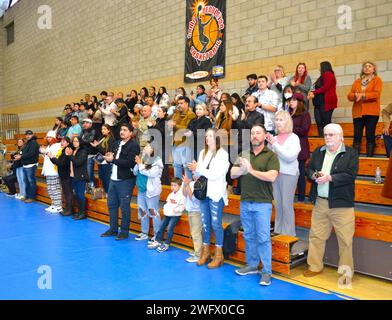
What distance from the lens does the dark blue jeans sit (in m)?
5.99

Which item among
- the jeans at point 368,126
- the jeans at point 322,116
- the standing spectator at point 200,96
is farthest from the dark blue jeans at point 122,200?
the jeans at point 368,126

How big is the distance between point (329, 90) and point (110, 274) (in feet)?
14.4

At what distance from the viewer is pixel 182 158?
6.40 metres

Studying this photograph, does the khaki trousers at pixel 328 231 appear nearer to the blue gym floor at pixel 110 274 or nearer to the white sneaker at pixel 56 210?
the blue gym floor at pixel 110 274

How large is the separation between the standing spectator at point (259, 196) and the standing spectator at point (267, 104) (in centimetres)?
170

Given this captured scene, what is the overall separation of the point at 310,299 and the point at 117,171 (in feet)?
11.4

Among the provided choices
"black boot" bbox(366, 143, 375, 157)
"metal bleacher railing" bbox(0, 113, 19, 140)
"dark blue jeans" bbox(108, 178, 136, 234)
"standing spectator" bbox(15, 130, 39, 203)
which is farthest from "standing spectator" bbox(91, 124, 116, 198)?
"metal bleacher railing" bbox(0, 113, 19, 140)

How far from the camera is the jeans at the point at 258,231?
162 inches

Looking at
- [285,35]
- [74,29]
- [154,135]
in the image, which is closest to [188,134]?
[154,135]

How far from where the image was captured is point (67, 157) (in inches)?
296

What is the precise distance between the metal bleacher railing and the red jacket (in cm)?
1742

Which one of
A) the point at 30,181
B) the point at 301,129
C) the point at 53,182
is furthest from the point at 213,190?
the point at 30,181

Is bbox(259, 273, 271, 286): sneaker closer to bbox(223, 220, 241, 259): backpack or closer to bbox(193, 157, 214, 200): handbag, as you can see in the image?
bbox(223, 220, 241, 259): backpack
